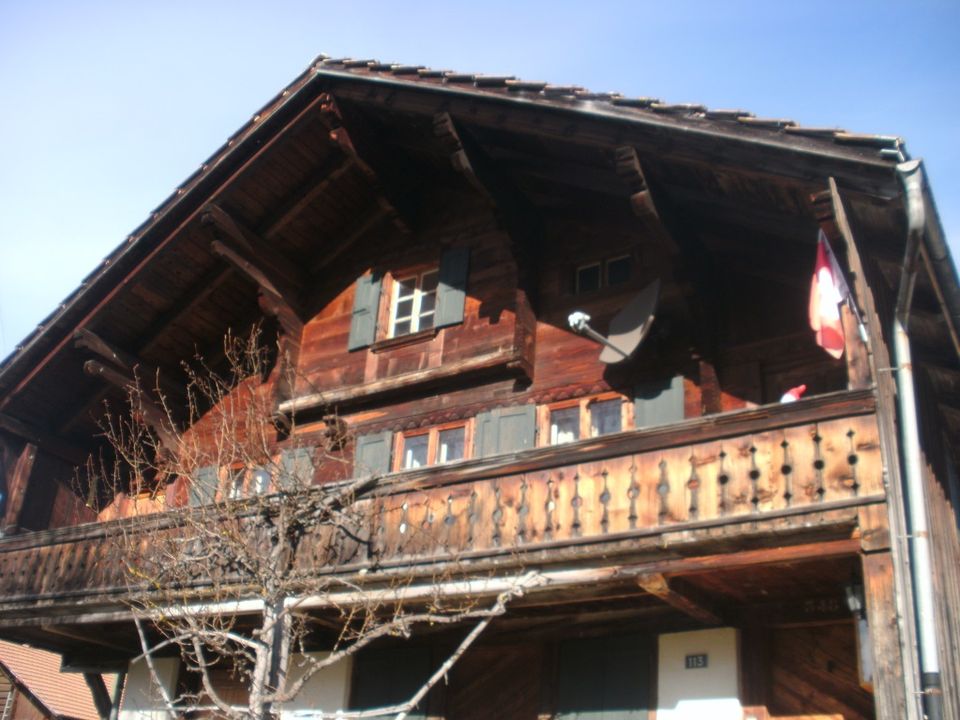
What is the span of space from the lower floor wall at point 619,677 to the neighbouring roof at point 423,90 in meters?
4.27

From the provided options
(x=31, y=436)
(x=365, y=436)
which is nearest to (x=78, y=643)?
(x=31, y=436)

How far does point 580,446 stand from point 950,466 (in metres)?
4.52

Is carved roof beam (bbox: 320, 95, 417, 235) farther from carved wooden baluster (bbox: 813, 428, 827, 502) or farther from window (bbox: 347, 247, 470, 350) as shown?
carved wooden baluster (bbox: 813, 428, 827, 502)

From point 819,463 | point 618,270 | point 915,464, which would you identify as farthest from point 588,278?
point 915,464

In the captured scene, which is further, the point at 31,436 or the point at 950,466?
the point at 31,436

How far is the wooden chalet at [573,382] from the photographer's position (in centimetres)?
1009

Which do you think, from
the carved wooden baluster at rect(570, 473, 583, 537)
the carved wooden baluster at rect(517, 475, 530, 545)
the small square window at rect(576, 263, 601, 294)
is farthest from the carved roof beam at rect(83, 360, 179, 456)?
the carved wooden baluster at rect(570, 473, 583, 537)

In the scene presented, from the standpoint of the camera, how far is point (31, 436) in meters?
17.3

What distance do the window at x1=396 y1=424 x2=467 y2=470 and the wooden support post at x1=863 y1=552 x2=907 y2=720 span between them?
6.09 m

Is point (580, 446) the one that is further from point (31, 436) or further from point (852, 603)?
point (31, 436)

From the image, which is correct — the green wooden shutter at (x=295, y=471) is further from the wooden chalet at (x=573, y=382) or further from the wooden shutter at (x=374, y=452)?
the wooden shutter at (x=374, y=452)

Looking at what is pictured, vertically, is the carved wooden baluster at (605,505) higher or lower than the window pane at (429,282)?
lower

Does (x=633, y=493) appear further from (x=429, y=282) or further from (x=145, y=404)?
(x=145, y=404)

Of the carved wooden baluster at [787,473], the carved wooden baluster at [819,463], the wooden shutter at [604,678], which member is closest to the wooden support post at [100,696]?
the wooden shutter at [604,678]
